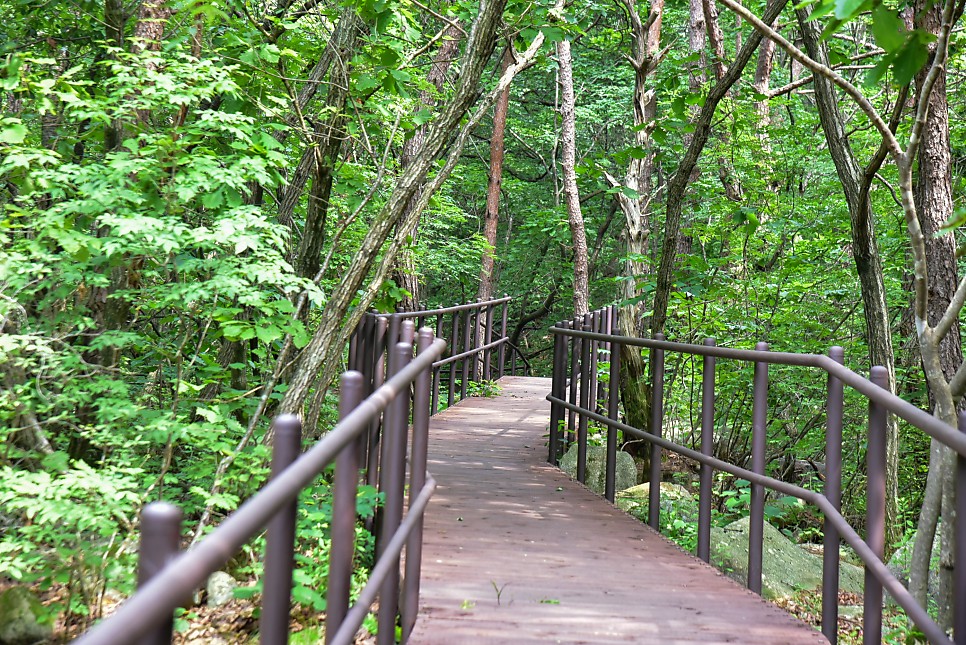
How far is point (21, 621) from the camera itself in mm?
5559

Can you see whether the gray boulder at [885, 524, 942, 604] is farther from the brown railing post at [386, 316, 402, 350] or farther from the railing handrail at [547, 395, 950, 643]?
the brown railing post at [386, 316, 402, 350]

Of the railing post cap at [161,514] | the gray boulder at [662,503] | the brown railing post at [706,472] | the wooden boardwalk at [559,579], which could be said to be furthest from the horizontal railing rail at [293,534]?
the gray boulder at [662,503]

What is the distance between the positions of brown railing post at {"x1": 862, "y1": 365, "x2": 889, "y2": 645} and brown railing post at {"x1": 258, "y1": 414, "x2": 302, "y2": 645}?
93.0 inches

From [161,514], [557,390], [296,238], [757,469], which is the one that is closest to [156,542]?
[161,514]

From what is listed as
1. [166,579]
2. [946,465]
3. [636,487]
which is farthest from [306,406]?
[166,579]

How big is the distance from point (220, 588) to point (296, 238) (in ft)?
14.4

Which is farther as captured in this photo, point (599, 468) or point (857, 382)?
point (599, 468)

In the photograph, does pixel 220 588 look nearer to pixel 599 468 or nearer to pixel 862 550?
pixel 599 468

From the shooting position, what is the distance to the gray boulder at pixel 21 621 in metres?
5.52

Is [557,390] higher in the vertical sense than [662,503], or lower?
higher

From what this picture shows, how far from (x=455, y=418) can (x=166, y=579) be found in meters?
9.26

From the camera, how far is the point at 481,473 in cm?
705

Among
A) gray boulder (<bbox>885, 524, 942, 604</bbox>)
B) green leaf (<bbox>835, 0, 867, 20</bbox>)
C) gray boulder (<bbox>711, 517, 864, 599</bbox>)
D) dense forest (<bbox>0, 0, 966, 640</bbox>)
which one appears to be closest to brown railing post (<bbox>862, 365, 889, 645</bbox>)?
dense forest (<bbox>0, 0, 966, 640</bbox>)

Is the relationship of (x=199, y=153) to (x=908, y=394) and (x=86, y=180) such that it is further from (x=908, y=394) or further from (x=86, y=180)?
(x=908, y=394)
